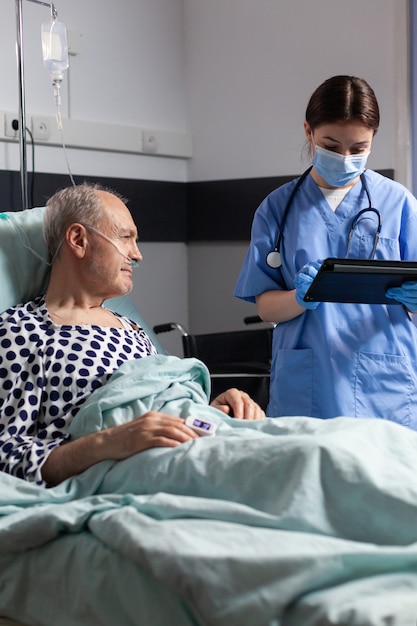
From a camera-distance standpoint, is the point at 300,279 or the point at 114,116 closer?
the point at 300,279

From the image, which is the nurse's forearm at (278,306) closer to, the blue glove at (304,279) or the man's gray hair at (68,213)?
the blue glove at (304,279)

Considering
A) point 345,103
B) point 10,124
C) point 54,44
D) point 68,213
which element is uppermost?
point 54,44

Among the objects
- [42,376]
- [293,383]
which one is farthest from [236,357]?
[42,376]

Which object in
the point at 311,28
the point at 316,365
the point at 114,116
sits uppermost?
the point at 311,28

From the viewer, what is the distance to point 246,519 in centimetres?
124

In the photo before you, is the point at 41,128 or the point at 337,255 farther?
the point at 41,128

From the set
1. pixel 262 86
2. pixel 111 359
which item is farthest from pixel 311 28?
pixel 111 359

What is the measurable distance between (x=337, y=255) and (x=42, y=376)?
819 mm

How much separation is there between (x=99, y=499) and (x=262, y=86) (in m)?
2.50

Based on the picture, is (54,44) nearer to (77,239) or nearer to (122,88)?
(122,88)

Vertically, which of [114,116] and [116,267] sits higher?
[114,116]

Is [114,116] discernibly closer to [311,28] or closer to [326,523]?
[311,28]

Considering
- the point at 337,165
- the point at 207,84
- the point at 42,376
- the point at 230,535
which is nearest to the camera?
the point at 230,535

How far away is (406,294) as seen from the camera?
195 cm
